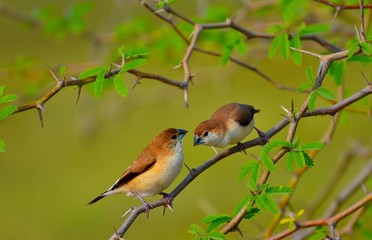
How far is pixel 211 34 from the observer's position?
6.60 metres

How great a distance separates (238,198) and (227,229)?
7.54 m

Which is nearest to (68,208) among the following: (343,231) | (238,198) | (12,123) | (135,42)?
(238,198)

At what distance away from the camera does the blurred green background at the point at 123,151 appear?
10.6 m

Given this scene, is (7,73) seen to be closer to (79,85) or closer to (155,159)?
(155,159)

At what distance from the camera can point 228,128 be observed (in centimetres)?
435

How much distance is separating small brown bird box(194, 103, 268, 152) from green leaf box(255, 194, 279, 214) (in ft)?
3.07

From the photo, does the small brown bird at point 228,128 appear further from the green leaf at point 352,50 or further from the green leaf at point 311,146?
the green leaf at point 352,50

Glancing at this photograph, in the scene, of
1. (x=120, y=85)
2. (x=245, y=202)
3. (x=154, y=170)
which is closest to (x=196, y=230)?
(x=245, y=202)

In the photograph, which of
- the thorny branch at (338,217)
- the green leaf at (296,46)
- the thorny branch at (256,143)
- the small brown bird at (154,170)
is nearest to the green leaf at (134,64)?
the thorny branch at (256,143)

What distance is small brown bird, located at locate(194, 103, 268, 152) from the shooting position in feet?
14.3

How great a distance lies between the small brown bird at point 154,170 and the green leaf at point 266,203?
110 cm

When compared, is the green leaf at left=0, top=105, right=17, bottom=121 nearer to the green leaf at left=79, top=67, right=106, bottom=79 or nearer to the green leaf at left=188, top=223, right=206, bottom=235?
the green leaf at left=79, top=67, right=106, bottom=79

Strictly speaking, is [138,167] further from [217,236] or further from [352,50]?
[352,50]

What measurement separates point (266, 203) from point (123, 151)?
32.9 ft
